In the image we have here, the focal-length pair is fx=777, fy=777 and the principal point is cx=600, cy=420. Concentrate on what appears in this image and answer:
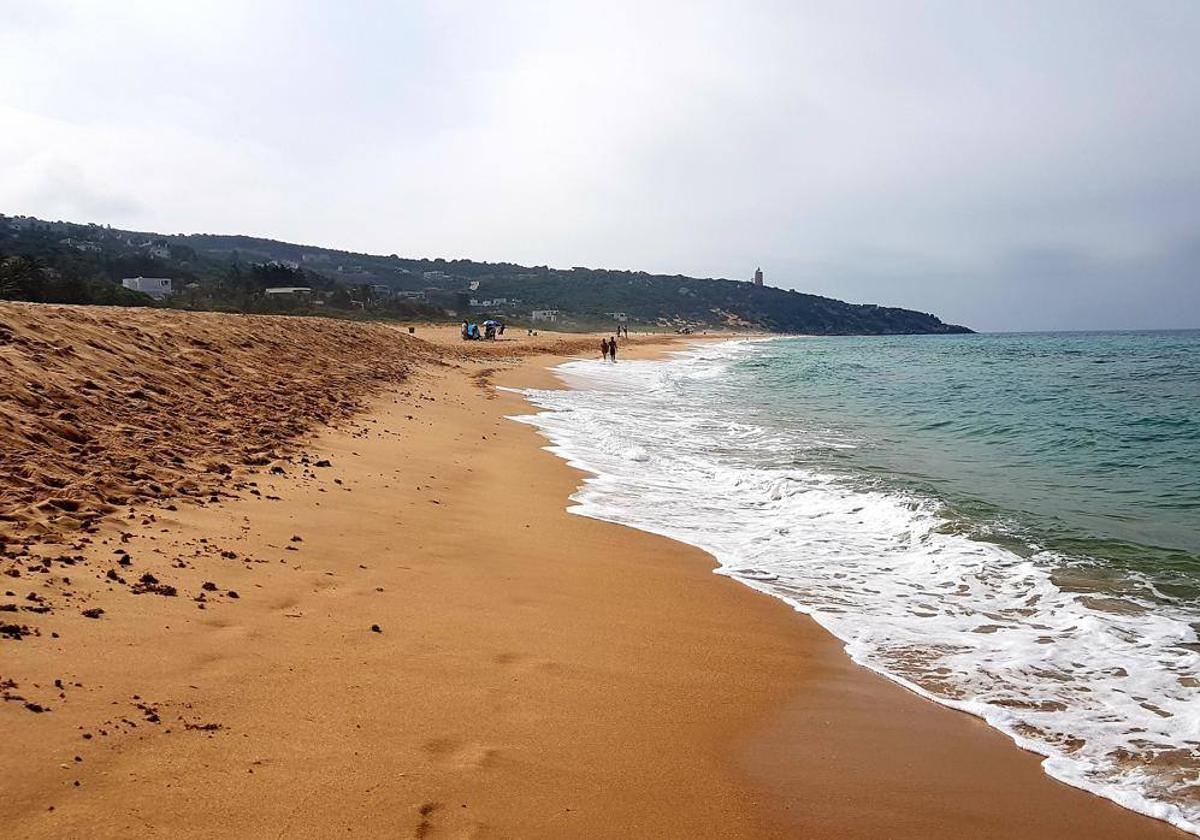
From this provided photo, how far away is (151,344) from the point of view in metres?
11.0

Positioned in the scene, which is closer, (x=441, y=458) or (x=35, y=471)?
(x=35, y=471)

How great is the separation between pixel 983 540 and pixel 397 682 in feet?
19.7

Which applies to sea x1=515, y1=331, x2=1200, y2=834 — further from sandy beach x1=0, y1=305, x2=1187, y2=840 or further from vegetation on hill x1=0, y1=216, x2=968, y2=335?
vegetation on hill x1=0, y1=216, x2=968, y2=335

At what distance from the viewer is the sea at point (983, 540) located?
410 cm

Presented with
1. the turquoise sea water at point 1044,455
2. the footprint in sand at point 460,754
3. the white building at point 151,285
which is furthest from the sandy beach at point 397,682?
the white building at point 151,285

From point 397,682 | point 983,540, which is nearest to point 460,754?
point 397,682

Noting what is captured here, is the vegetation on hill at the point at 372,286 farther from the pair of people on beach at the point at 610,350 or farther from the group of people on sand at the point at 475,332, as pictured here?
the pair of people on beach at the point at 610,350

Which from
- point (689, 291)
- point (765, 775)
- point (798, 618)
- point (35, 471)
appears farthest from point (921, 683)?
point (689, 291)

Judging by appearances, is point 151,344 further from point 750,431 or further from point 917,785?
point 917,785

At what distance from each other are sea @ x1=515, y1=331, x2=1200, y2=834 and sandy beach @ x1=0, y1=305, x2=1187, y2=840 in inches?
18.0

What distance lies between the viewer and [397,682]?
11.8 feet

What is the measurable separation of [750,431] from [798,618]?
9.78 meters

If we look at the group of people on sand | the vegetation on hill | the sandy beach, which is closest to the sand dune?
the sandy beach

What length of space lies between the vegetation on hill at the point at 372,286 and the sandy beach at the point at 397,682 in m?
23.9
